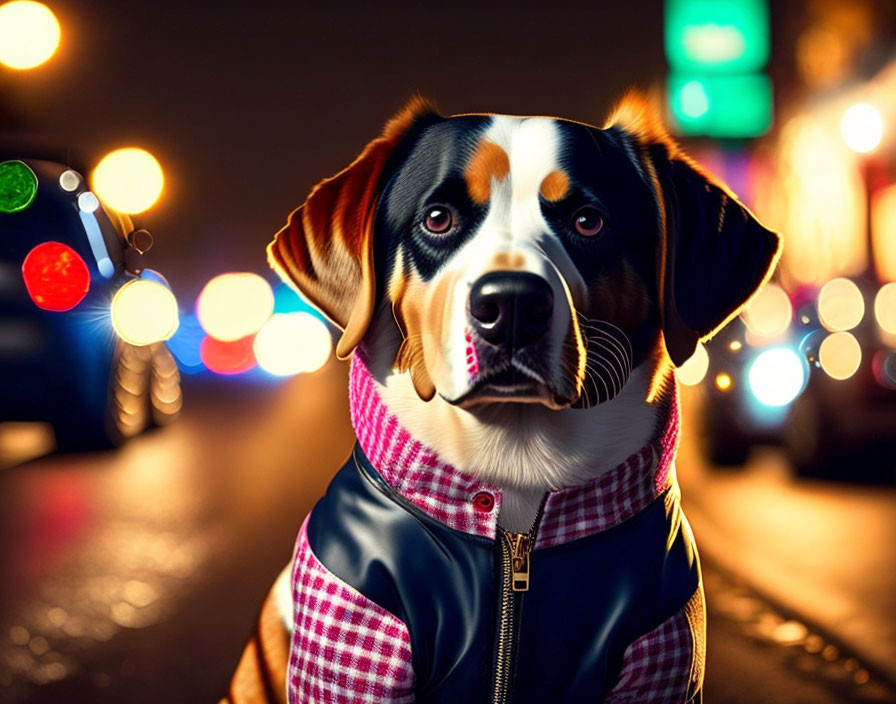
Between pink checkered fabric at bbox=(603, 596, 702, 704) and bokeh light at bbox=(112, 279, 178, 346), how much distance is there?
1.43 meters

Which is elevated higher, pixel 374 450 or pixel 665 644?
pixel 374 450

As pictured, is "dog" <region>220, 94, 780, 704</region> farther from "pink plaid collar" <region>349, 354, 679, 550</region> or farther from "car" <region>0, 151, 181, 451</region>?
"car" <region>0, 151, 181, 451</region>

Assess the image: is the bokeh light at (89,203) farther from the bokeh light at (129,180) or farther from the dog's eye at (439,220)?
the dog's eye at (439,220)

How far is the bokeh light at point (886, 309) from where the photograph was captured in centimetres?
535

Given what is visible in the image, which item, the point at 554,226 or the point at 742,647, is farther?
the point at 742,647

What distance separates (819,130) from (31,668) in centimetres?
2080

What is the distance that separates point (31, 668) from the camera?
10.7ft

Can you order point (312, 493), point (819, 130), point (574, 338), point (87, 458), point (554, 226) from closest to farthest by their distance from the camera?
1. point (574, 338)
2. point (554, 226)
3. point (312, 493)
4. point (87, 458)
5. point (819, 130)

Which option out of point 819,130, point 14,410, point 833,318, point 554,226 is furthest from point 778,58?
point 554,226

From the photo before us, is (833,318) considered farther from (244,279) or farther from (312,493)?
(244,279)

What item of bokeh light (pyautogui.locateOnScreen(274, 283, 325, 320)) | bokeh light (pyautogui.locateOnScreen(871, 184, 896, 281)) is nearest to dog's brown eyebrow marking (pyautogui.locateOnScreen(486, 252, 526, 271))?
bokeh light (pyautogui.locateOnScreen(274, 283, 325, 320))

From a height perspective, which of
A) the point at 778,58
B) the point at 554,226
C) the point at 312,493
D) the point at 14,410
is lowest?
the point at 312,493

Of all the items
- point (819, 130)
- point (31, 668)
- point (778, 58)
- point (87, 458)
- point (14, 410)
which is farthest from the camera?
point (778, 58)

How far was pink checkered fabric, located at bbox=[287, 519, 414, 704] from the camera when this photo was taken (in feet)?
5.92
